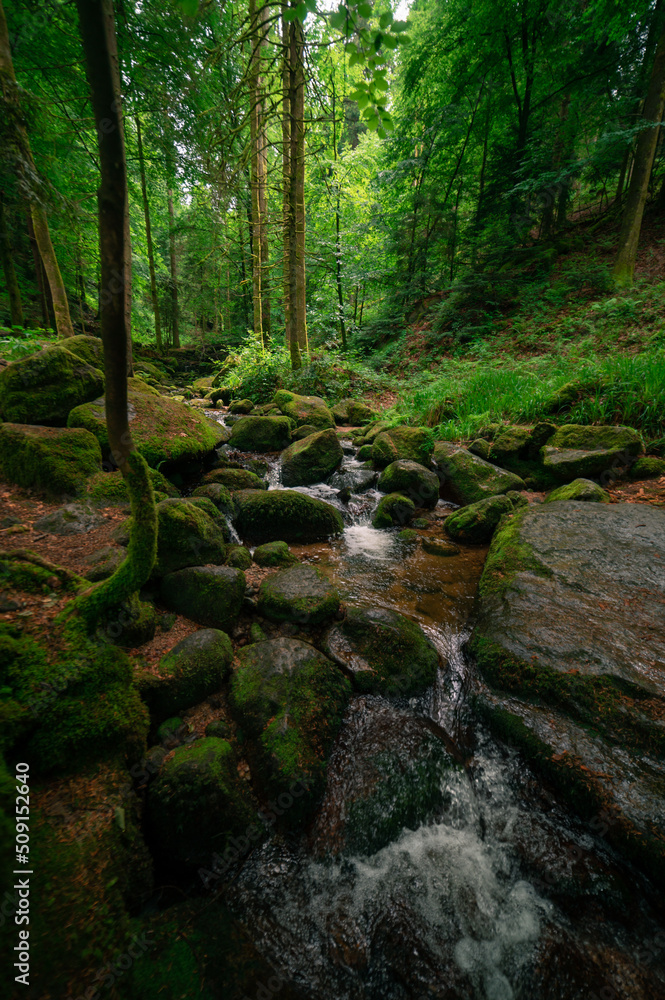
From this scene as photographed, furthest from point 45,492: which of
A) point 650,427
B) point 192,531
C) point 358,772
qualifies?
point 650,427

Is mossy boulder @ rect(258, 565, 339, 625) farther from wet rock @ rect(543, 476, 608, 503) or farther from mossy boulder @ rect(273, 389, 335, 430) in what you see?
mossy boulder @ rect(273, 389, 335, 430)

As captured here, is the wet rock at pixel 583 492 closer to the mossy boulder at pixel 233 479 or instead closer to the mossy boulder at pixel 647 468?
the mossy boulder at pixel 647 468

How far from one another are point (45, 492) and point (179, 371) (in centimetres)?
1533

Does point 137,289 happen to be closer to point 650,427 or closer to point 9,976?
point 650,427

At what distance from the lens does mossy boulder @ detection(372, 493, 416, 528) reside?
5566mm

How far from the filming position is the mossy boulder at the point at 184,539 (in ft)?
10.7

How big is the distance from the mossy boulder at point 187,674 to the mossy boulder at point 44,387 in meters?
3.30

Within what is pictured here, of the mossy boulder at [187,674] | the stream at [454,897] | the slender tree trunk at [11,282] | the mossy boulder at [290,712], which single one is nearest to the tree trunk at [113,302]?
the mossy boulder at [187,674]

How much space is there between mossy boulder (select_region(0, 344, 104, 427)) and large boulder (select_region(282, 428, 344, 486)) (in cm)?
317

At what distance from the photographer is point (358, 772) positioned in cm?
237

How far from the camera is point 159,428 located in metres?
4.93

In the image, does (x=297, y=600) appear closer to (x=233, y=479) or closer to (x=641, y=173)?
(x=233, y=479)

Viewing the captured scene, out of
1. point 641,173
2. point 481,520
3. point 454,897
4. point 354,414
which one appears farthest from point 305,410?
point 641,173

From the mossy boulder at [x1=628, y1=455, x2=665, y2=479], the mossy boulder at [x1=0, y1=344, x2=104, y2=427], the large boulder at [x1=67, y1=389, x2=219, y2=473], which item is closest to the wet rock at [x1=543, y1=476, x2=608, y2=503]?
the mossy boulder at [x1=628, y1=455, x2=665, y2=479]
